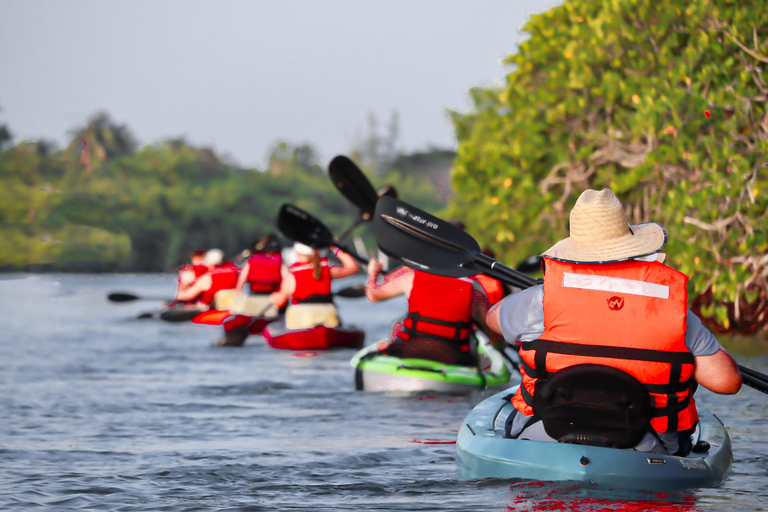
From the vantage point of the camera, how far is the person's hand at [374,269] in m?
8.18

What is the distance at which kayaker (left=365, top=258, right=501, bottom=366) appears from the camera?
25.0 feet

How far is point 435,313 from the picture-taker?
768 cm

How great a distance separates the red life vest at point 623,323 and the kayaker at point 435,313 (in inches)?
135

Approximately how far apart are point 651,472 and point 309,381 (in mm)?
5747

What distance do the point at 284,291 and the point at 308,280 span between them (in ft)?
3.06

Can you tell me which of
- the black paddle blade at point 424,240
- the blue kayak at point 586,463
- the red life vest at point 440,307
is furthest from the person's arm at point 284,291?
the blue kayak at point 586,463

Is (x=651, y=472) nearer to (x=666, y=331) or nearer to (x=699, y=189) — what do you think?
(x=666, y=331)

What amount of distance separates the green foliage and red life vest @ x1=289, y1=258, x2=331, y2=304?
4088 millimetres

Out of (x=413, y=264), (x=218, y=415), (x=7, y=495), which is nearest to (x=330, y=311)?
(x=218, y=415)

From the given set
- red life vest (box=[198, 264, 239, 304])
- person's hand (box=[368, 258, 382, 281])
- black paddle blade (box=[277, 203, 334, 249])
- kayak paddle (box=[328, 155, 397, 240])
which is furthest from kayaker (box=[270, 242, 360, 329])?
red life vest (box=[198, 264, 239, 304])

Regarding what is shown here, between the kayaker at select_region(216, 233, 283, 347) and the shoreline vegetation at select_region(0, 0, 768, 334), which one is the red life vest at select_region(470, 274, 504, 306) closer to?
the shoreline vegetation at select_region(0, 0, 768, 334)

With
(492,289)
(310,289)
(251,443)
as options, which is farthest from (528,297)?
(310,289)

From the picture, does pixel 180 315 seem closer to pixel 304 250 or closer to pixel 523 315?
pixel 304 250

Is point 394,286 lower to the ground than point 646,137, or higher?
lower
